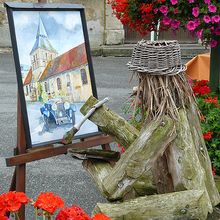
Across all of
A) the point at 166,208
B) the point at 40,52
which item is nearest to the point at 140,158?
the point at 166,208

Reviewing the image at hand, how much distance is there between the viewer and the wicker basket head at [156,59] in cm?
242

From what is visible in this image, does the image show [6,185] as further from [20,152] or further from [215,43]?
[215,43]

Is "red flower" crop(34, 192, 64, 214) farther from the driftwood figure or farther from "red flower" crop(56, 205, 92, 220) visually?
the driftwood figure

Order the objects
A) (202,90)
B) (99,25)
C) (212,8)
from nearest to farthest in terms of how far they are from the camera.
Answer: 1. (212,8)
2. (202,90)
3. (99,25)

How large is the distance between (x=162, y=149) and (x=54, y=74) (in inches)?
40.7

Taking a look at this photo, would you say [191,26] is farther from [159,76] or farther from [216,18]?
[159,76]

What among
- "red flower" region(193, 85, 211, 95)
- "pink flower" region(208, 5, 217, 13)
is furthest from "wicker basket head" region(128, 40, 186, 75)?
"red flower" region(193, 85, 211, 95)

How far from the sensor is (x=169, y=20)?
3721 mm

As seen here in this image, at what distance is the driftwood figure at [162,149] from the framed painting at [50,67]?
0.75 metres

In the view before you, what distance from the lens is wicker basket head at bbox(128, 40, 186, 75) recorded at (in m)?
2.42

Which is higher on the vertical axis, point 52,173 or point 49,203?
point 49,203

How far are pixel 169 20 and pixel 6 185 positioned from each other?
2.11 m

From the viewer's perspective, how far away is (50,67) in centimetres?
313

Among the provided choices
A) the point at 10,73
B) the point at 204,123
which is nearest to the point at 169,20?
the point at 204,123
